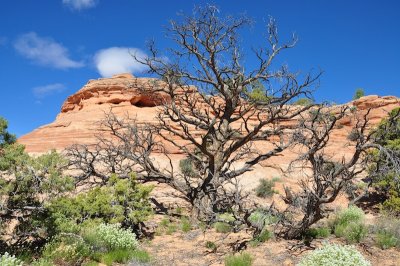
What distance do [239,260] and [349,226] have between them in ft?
10.8

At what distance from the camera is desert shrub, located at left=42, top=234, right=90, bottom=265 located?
23.9 ft

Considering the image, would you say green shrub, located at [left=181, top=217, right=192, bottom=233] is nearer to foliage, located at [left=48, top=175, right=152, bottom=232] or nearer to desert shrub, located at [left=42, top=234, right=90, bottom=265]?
foliage, located at [left=48, top=175, right=152, bottom=232]

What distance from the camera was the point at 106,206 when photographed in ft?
30.8

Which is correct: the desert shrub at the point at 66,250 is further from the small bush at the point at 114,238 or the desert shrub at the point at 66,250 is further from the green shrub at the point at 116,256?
A: the small bush at the point at 114,238

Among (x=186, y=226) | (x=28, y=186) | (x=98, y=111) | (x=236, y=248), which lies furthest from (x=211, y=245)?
(x=98, y=111)

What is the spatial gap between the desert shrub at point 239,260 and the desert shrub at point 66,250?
9.33ft

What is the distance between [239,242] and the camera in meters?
9.23

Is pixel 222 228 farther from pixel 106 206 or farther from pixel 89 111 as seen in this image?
pixel 89 111

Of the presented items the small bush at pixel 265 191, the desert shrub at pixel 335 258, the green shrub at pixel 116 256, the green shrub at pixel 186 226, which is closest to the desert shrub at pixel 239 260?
the desert shrub at pixel 335 258

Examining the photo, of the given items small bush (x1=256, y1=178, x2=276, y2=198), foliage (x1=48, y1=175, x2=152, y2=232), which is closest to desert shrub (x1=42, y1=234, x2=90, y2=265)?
foliage (x1=48, y1=175, x2=152, y2=232)

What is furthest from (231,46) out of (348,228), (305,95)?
(348,228)

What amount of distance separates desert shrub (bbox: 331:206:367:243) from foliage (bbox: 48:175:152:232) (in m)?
4.87

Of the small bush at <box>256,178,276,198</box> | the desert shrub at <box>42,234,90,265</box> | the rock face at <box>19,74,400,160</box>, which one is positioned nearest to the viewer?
the desert shrub at <box>42,234,90,265</box>

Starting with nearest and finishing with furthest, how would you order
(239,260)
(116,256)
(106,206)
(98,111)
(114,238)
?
1. (239,260)
2. (116,256)
3. (114,238)
4. (106,206)
5. (98,111)
